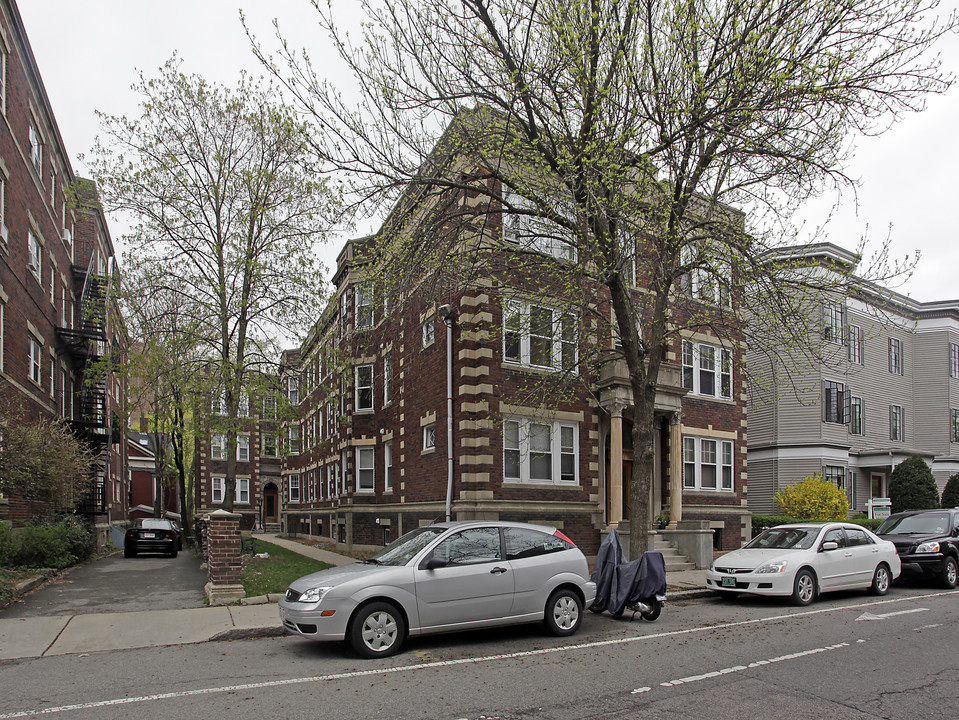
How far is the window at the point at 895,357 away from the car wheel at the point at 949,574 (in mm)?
24331

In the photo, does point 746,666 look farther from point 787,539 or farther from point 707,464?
point 707,464

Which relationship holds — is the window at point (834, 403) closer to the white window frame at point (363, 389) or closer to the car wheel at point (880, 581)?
the car wheel at point (880, 581)

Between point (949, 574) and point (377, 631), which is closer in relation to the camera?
point (377, 631)

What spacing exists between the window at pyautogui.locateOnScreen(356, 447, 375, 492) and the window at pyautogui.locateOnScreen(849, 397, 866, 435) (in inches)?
888

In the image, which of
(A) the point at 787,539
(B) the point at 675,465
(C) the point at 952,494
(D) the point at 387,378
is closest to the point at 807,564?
(A) the point at 787,539

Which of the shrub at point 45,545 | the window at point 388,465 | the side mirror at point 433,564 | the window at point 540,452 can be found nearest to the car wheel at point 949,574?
the window at point 540,452

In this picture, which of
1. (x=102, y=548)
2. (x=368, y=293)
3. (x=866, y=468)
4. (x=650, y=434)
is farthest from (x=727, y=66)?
Answer: (x=866, y=468)

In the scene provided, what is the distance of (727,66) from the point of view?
39.9 feet

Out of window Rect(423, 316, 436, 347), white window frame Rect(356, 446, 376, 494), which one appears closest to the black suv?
window Rect(423, 316, 436, 347)

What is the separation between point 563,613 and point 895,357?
34.5m

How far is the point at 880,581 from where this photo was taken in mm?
13945

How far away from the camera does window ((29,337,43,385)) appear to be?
20234mm

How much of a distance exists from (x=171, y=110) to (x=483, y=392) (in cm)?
1129

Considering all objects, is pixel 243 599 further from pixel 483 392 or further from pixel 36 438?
pixel 483 392
